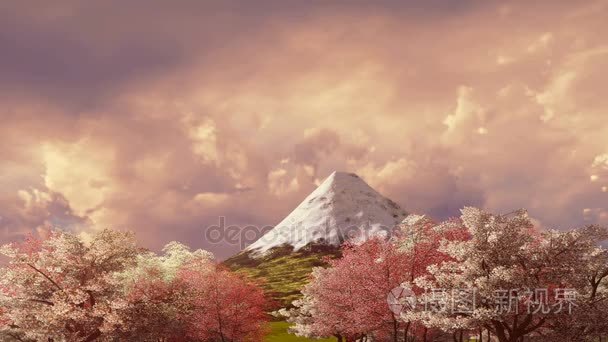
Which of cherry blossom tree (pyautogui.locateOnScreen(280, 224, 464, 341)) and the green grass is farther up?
cherry blossom tree (pyautogui.locateOnScreen(280, 224, 464, 341))

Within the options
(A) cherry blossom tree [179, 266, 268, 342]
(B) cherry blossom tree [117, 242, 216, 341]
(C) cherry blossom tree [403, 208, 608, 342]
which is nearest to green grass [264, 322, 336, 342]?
(A) cherry blossom tree [179, 266, 268, 342]

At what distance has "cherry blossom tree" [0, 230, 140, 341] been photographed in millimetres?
47875

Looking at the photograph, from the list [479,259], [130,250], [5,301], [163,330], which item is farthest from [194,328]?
[479,259]

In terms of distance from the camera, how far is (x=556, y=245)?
133ft

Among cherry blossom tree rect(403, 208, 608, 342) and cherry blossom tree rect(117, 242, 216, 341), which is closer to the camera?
cherry blossom tree rect(403, 208, 608, 342)

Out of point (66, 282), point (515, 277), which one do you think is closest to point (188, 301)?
point (66, 282)

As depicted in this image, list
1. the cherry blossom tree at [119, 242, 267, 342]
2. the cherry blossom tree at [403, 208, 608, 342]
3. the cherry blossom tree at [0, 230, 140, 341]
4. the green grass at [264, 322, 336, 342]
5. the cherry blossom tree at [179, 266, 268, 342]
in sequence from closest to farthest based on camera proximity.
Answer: the cherry blossom tree at [403, 208, 608, 342]
the cherry blossom tree at [0, 230, 140, 341]
the cherry blossom tree at [119, 242, 267, 342]
the cherry blossom tree at [179, 266, 268, 342]
the green grass at [264, 322, 336, 342]

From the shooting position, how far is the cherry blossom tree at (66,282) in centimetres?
4788

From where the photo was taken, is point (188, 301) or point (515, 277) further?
point (188, 301)

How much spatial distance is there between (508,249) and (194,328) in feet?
124

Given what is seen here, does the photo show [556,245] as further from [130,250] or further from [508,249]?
[130,250]

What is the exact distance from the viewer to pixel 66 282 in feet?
161

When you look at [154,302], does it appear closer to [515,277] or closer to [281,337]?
[515,277]

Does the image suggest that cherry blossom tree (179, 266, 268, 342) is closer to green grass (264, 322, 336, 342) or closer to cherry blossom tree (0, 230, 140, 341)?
cherry blossom tree (0, 230, 140, 341)
